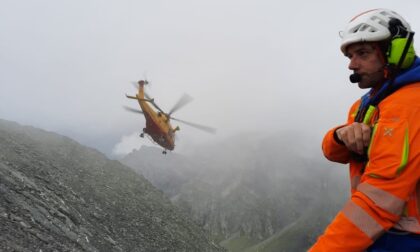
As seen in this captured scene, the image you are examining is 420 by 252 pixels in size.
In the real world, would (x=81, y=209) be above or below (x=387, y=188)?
below

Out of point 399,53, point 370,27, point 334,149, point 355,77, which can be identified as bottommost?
point 334,149

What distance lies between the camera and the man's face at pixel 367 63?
438 cm

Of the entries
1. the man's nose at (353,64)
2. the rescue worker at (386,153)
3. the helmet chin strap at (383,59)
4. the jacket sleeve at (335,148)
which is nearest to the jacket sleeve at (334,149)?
the jacket sleeve at (335,148)

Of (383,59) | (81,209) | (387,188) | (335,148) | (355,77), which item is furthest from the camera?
(81,209)

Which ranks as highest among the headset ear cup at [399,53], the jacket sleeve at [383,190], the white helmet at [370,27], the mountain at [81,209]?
the white helmet at [370,27]

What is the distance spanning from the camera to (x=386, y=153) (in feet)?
11.5

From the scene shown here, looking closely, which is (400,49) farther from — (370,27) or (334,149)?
(334,149)

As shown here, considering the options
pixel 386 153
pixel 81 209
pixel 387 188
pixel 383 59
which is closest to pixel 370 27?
pixel 383 59

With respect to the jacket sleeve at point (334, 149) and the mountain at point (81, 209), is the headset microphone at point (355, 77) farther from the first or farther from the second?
the mountain at point (81, 209)

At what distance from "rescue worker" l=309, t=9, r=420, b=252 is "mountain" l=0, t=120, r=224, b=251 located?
15483mm

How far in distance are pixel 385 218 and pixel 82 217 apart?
26138 millimetres

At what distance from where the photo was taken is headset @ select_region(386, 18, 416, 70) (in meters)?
4.11

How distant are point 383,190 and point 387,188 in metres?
0.04

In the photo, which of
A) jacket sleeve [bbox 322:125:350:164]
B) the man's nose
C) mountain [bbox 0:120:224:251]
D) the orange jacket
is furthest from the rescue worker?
mountain [bbox 0:120:224:251]
